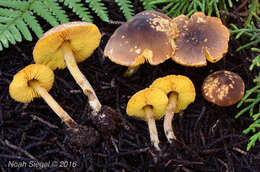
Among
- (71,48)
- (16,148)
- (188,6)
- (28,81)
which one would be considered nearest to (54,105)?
(28,81)

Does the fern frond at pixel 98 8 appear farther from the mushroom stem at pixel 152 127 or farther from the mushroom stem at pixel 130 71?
the mushroom stem at pixel 152 127

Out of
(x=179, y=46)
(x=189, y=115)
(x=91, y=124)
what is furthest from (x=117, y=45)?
(x=189, y=115)

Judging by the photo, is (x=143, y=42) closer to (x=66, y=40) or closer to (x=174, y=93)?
(x=174, y=93)

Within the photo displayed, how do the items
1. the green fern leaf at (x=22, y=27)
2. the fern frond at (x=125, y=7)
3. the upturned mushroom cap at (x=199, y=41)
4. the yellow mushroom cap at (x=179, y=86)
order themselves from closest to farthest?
the yellow mushroom cap at (x=179, y=86) < the upturned mushroom cap at (x=199, y=41) < the green fern leaf at (x=22, y=27) < the fern frond at (x=125, y=7)

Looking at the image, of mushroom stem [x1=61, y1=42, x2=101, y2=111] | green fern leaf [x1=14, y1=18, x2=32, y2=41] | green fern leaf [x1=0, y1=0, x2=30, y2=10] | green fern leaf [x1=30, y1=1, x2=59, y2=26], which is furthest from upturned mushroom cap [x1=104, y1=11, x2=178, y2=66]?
green fern leaf [x1=0, y1=0, x2=30, y2=10]

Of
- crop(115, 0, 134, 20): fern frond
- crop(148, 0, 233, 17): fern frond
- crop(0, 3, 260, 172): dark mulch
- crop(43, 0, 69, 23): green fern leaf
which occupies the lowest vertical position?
crop(0, 3, 260, 172): dark mulch

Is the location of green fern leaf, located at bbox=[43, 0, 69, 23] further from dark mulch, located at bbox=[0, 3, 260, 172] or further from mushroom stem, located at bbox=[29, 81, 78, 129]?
mushroom stem, located at bbox=[29, 81, 78, 129]

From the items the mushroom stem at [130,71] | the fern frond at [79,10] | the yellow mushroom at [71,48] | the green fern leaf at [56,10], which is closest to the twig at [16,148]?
the yellow mushroom at [71,48]
